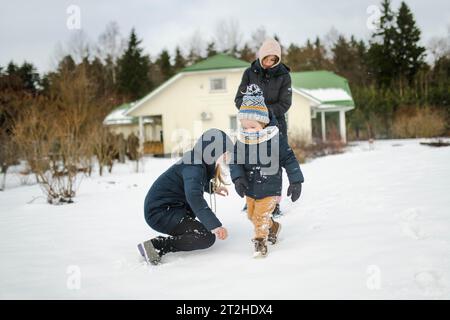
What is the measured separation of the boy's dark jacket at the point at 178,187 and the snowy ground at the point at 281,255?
11.4 inches

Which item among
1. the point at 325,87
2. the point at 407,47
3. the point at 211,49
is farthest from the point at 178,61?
the point at 407,47

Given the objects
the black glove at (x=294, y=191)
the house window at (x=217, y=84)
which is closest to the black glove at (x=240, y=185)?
the black glove at (x=294, y=191)

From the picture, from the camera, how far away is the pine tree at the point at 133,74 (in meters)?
37.5

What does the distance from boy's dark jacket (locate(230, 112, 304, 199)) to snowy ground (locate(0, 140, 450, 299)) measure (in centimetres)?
42

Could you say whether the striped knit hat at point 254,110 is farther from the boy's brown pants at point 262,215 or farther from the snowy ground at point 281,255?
the snowy ground at point 281,255

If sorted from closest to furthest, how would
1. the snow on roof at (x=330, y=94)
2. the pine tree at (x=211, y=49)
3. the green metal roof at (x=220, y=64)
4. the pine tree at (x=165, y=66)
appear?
1. the green metal roof at (x=220, y=64)
2. the snow on roof at (x=330, y=94)
3. the pine tree at (x=211, y=49)
4. the pine tree at (x=165, y=66)

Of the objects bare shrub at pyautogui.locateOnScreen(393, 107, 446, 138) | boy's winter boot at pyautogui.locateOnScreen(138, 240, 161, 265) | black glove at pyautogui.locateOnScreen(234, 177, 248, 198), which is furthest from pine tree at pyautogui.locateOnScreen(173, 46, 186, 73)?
boy's winter boot at pyautogui.locateOnScreen(138, 240, 161, 265)

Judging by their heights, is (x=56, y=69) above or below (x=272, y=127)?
above

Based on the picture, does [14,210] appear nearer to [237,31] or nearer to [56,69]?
[56,69]

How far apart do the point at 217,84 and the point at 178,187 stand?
53.6ft

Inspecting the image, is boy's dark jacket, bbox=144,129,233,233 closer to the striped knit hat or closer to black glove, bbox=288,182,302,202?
the striped knit hat

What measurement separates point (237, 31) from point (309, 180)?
3304 cm
